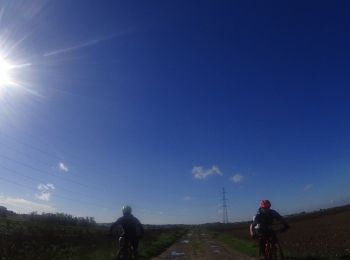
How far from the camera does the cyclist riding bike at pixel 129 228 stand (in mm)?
13742

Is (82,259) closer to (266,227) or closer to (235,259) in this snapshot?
(235,259)

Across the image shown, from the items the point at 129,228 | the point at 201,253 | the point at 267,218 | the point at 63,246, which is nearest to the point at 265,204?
the point at 267,218

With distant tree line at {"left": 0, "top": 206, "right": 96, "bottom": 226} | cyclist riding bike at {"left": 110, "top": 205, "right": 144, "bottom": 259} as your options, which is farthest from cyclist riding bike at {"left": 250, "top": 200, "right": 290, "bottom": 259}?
distant tree line at {"left": 0, "top": 206, "right": 96, "bottom": 226}

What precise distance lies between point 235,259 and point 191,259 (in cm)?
305

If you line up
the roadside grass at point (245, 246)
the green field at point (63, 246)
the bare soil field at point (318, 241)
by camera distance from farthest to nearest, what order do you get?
1. the roadside grass at point (245, 246)
2. the green field at point (63, 246)
3. the bare soil field at point (318, 241)

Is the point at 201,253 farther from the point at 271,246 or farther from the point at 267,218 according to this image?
the point at 271,246

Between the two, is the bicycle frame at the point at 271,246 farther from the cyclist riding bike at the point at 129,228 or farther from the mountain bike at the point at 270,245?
the cyclist riding bike at the point at 129,228

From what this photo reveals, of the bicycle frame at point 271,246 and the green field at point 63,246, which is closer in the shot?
the bicycle frame at point 271,246

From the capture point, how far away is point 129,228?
45.1 feet

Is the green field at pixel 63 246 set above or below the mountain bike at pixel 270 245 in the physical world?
above

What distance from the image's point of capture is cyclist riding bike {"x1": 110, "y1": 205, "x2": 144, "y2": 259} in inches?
541

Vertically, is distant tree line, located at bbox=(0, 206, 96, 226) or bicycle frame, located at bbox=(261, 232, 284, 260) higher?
distant tree line, located at bbox=(0, 206, 96, 226)

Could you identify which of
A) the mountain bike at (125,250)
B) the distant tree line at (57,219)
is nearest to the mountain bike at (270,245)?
the mountain bike at (125,250)

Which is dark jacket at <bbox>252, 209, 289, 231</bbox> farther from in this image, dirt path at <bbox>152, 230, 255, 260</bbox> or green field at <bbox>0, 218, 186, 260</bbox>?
dirt path at <bbox>152, 230, 255, 260</bbox>
